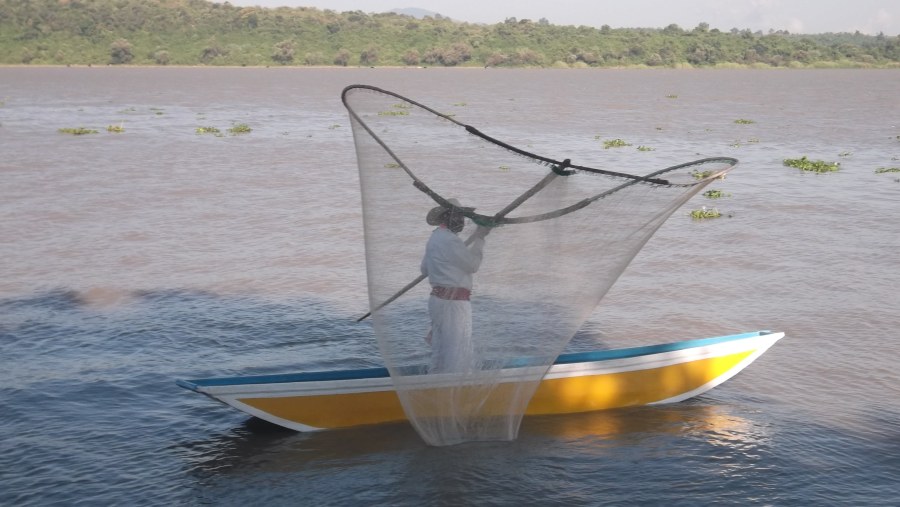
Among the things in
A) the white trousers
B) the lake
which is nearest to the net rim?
the white trousers

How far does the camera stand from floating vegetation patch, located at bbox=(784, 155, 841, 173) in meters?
26.2

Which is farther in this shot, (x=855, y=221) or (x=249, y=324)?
(x=855, y=221)

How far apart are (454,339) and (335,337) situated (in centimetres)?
428

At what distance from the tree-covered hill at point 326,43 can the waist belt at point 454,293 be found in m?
112

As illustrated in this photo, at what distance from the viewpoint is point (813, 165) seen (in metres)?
26.4

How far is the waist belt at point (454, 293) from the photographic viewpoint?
810cm

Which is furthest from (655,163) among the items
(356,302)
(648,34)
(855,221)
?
(648,34)

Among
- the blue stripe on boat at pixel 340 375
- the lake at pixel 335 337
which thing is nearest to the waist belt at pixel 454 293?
the blue stripe on boat at pixel 340 375

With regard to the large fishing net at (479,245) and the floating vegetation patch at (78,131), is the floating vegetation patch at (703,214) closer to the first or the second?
the large fishing net at (479,245)

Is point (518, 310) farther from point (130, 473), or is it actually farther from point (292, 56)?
point (292, 56)

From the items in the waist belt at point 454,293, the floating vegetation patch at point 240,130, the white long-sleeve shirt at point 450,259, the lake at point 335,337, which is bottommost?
the lake at point 335,337

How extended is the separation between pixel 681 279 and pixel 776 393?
16.4 ft

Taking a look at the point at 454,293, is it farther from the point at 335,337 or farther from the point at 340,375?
the point at 335,337

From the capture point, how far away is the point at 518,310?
A: 26.3ft
